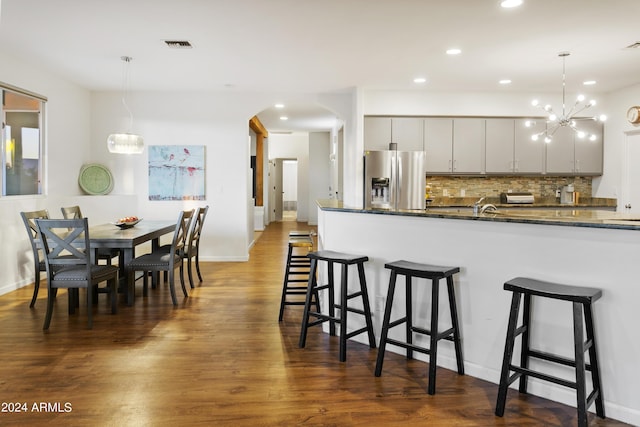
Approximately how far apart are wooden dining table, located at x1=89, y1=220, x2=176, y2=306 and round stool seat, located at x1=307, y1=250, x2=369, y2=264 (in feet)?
6.32

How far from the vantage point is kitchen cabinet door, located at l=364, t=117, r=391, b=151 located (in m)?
6.91

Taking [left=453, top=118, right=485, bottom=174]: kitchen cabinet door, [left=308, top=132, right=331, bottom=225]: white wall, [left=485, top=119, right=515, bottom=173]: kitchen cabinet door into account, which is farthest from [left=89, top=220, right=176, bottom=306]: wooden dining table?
[left=308, top=132, right=331, bottom=225]: white wall

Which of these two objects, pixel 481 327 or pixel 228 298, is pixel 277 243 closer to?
pixel 228 298

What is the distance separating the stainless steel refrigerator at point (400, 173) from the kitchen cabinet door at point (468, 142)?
670 millimetres

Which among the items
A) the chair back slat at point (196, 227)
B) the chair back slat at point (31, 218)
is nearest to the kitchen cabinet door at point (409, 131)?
the chair back slat at point (196, 227)

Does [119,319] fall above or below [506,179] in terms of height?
below

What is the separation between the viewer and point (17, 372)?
2936 millimetres

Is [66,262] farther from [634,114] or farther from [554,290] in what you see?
[634,114]

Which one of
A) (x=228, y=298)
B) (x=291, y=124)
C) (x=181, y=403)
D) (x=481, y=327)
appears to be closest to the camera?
(x=181, y=403)

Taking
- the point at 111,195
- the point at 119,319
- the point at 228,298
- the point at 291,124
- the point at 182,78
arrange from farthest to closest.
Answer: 1. the point at 291,124
2. the point at 111,195
3. the point at 182,78
4. the point at 228,298
5. the point at 119,319

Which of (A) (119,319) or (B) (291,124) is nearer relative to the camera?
(A) (119,319)

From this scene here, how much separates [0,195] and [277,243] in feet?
16.6

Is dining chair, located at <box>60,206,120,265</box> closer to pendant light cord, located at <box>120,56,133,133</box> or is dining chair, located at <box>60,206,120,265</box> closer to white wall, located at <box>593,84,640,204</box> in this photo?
pendant light cord, located at <box>120,56,133,133</box>

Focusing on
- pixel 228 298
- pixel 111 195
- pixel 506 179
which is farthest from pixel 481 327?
pixel 111 195
